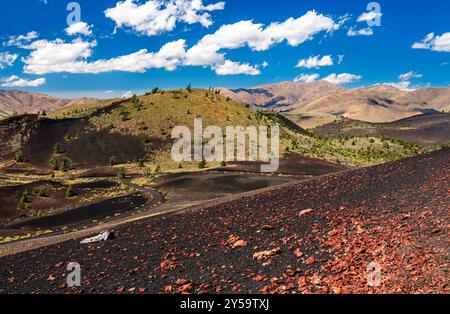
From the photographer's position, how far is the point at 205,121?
96.3 metres

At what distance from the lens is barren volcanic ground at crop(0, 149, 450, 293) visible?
9062mm

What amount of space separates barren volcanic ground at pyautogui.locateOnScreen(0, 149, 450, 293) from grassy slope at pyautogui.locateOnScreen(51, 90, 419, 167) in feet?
212

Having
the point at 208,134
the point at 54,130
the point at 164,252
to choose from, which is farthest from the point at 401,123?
the point at 164,252

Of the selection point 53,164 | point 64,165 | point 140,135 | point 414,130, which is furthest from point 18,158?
point 414,130

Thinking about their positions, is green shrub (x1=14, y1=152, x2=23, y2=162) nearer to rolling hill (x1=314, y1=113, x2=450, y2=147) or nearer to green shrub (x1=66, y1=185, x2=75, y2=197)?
green shrub (x1=66, y1=185, x2=75, y2=197)

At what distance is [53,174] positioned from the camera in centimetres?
7281

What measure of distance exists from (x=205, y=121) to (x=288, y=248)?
86.1 meters

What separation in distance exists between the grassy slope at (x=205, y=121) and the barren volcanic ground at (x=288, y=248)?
6467cm

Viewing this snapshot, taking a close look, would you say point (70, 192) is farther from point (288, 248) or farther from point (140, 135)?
point (288, 248)

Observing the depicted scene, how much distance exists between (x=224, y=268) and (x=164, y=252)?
11.5ft

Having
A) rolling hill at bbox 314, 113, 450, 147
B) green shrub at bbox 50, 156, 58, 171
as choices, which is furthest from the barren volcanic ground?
rolling hill at bbox 314, 113, 450, 147
